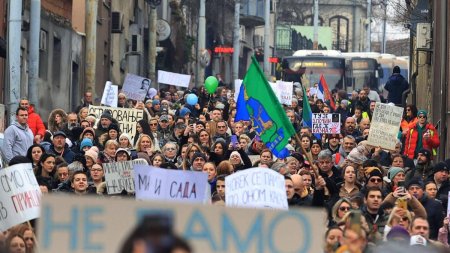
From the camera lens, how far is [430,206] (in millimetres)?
14781

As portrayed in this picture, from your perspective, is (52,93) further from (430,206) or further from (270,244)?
(270,244)

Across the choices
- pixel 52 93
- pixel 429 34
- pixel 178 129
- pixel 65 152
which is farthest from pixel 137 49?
pixel 65 152

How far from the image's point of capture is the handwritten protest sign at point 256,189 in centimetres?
1116

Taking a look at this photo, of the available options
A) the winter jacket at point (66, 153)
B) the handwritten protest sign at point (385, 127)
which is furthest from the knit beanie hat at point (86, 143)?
the handwritten protest sign at point (385, 127)

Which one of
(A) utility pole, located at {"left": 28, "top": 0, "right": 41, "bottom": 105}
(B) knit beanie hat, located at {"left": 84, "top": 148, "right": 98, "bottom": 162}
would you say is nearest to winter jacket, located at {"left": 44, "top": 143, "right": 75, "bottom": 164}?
(B) knit beanie hat, located at {"left": 84, "top": 148, "right": 98, "bottom": 162}

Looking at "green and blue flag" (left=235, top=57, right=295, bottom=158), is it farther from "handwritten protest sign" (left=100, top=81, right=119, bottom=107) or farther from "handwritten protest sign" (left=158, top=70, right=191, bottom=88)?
"handwritten protest sign" (left=158, top=70, right=191, bottom=88)

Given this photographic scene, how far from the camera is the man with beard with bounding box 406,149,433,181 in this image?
1760cm

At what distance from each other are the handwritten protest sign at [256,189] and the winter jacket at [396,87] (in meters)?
19.5

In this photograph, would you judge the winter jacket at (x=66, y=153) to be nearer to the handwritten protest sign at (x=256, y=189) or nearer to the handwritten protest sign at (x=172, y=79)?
the handwritten protest sign at (x=256, y=189)

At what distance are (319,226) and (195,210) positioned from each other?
32.4 inches

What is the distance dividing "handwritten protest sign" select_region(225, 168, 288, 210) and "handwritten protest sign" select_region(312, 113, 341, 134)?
12.5 m

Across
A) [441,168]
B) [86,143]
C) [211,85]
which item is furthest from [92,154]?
[211,85]

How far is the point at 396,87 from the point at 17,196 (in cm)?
1923

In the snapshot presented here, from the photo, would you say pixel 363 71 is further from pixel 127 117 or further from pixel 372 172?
pixel 372 172
